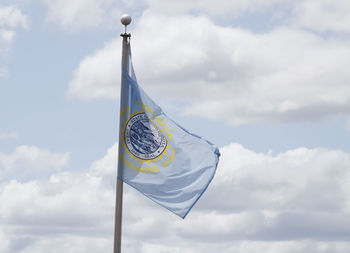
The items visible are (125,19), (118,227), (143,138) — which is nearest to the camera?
(118,227)

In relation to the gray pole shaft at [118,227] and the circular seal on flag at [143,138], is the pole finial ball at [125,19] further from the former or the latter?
the gray pole shaft at [118,227]

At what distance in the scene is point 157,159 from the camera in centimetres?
3162

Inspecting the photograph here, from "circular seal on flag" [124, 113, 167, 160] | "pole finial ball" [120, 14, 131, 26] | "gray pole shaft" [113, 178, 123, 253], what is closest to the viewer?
"gray pole shaft" [113, 178, 123, 253]

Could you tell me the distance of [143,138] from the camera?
104 feet

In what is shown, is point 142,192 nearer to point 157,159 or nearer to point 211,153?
point 157,159

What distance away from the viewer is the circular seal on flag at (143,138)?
31.6 metres

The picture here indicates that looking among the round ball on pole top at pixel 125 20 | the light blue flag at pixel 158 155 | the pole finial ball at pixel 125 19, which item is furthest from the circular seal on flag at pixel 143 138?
the pole finial ball at pixel 125 19

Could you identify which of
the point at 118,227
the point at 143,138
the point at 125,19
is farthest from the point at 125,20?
the point at 118,227

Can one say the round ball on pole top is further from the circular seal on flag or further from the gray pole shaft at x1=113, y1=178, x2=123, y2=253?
the gray pole shaft at x1=113, y1=178, x2=123, y2=253

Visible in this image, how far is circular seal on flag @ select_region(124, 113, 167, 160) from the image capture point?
3156 cm

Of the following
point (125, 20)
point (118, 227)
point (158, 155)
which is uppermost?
point (125, 20)

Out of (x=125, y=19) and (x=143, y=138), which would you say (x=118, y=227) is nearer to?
(x=143, y=138)

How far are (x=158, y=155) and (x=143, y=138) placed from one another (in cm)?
104

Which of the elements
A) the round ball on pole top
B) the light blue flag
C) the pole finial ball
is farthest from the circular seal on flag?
the pole finial ball
